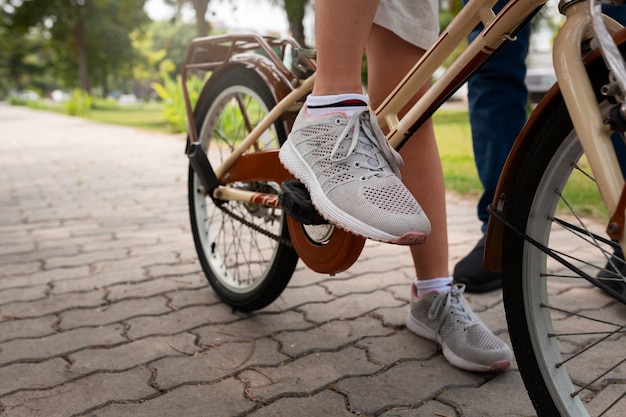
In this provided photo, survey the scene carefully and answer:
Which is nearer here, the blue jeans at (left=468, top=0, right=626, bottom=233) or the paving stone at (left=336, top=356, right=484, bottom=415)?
the paving stone at (left=336, top=356, right=484, bottom=415)

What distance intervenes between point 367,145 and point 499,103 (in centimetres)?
125

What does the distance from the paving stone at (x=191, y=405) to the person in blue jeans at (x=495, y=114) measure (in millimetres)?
1124

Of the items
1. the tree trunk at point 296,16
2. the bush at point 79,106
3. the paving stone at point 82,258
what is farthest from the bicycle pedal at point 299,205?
the bush at point 79,106

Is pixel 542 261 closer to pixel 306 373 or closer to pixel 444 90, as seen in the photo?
pixel 444 90

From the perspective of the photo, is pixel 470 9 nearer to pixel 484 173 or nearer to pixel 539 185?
pixel 539 185

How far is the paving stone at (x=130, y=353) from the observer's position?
1895mm

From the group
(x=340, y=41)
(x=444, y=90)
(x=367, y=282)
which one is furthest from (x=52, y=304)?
(x=444, y=90)

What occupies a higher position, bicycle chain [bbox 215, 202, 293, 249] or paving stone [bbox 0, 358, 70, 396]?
bicycle chain [bbox 215, 202, 293, 249]

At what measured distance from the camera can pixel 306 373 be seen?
6.02 feet

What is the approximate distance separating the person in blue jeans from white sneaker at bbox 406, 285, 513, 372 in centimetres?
51

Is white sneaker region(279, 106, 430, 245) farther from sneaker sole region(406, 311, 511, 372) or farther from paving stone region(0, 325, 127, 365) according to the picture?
paving stone region(0, 325, 127, 365)

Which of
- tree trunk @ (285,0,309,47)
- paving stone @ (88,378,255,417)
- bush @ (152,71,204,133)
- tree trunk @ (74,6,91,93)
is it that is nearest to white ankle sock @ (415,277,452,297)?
paving stone @ (88,378,255,417)

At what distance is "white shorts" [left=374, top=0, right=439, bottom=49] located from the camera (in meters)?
1.80

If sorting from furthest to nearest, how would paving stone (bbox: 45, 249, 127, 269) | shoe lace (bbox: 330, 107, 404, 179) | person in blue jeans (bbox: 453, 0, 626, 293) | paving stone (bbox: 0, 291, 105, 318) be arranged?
paving stone (bbox: 45, 249, 127, 269)
person in blue jeans (bbox: 453, 0, 626, 293)
paving stone (bbox: 0, 291, 105, 318)
shoe lace (bbox: 330, 107, 404, 179)
